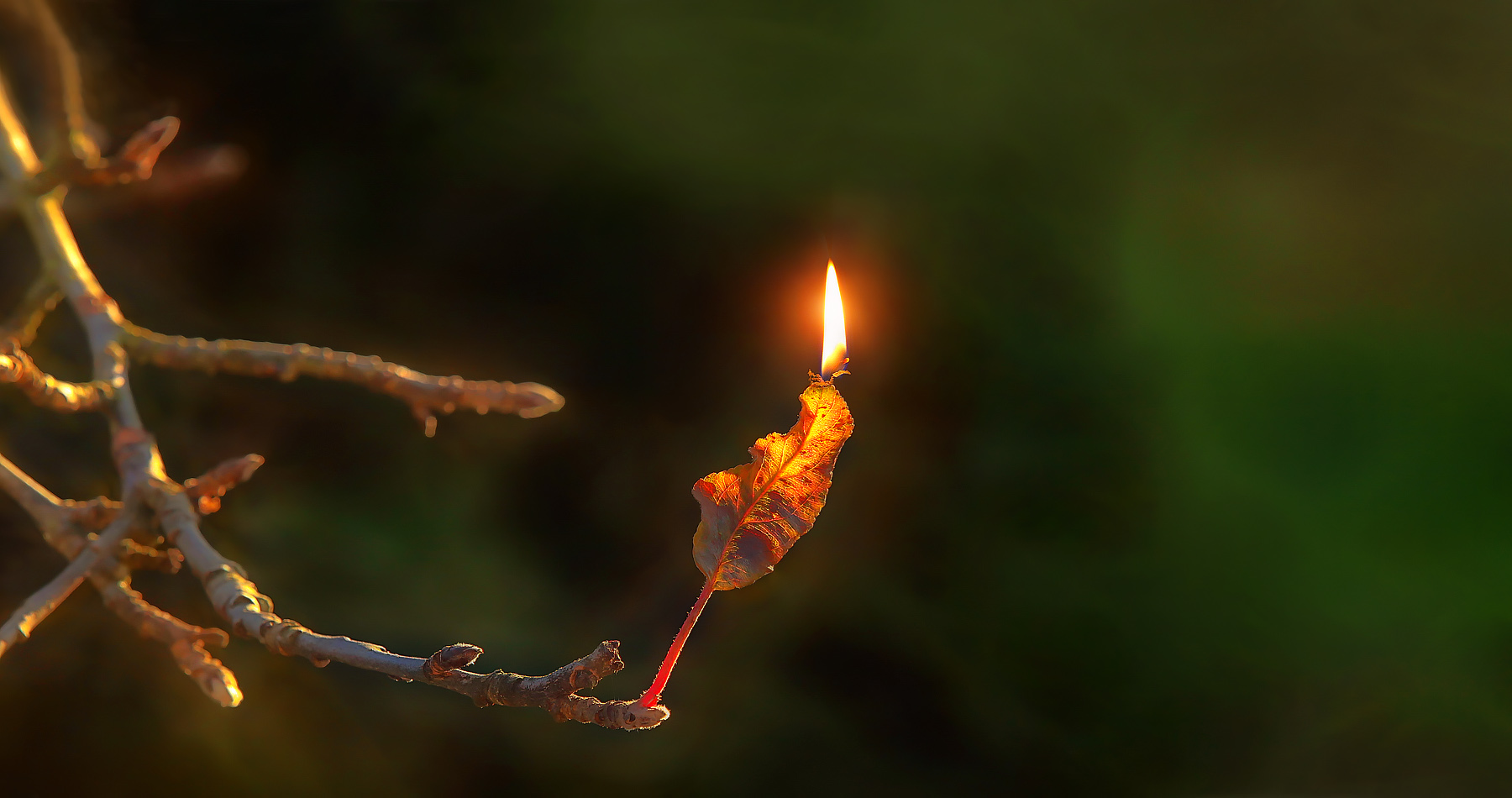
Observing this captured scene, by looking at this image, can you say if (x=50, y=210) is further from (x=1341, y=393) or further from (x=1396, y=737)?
(x=1396, y=737)

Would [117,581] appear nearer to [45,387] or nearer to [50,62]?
[45,387]

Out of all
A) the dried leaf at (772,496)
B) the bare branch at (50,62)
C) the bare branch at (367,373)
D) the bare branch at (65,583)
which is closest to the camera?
the dried leaf at (772,496)

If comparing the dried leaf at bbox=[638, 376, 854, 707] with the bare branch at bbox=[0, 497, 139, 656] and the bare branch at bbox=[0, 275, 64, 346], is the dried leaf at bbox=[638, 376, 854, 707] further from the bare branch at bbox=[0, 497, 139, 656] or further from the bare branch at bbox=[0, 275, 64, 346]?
the bare branch at bbox=[0, 275, 64, 346]

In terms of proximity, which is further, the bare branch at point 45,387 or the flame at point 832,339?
the bare branch at point 45,387

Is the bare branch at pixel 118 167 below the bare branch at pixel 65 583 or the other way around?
the other way around

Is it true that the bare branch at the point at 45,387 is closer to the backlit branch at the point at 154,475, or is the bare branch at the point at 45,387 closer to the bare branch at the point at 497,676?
the backlit branch at the point at 154,475

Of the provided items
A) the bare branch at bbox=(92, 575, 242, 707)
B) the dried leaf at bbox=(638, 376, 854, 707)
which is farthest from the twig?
the dried leaf at bbox=(638, 376, 854, 707)

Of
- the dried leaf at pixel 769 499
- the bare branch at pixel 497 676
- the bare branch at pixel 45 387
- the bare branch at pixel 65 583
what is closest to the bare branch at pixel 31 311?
the bare branch at pixel 45 387
